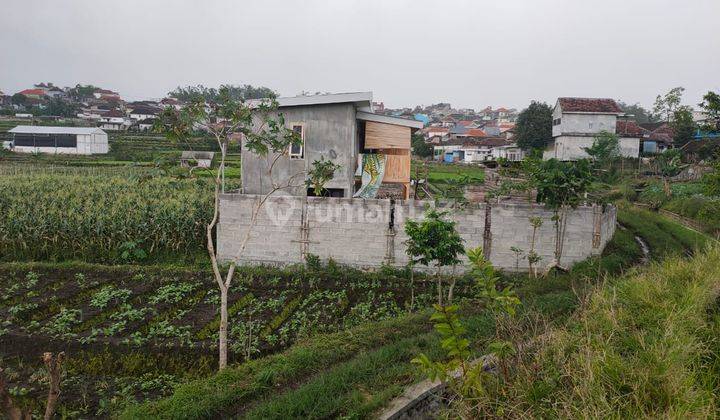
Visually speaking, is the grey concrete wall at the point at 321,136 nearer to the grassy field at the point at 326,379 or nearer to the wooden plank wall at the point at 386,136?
the wooden plank wall at the point at 386,136

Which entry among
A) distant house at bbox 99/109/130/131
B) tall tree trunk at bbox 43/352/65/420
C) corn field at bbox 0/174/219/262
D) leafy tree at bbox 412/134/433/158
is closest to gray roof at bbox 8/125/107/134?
distant house at bbox 99/109/130/131

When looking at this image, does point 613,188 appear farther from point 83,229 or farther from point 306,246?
point 83,229

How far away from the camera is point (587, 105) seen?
1566 inches

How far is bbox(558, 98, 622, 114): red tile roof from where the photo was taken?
39.2 m

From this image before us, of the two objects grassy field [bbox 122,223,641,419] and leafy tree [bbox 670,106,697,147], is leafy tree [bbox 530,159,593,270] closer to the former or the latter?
grassy field [bbox 122,223,641,419]

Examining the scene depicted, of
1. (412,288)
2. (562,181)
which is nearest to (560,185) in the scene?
(562,181)

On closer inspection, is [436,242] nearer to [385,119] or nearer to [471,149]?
[385,119]

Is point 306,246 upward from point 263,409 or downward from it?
upward

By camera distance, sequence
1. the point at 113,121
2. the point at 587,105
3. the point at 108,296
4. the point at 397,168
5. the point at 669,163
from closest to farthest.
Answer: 1. the point at 108,296
2. the point at 397,168
3. the point at 669,163
4. the point at 587,105
5. the point at 113,121

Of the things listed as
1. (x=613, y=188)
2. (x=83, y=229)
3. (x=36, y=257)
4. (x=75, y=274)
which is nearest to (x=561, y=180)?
(x=75, y=274)

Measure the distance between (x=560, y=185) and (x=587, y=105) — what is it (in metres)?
30.9

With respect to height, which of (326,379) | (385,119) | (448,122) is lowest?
(326,379)

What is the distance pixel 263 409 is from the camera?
6.07 meters

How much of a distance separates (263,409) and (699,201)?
2295cm
